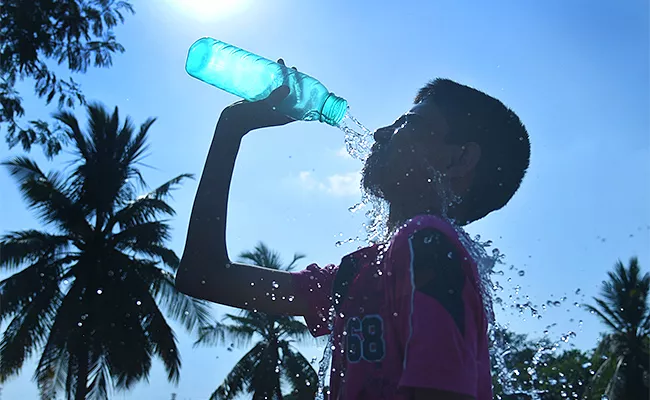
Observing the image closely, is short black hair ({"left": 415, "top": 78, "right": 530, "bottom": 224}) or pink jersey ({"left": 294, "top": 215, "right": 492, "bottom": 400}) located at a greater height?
short black hair ({"left": 415, "top": 78, "right": 530, "bottom": 224})

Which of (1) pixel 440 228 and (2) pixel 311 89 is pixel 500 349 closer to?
(1) pixel 440 228

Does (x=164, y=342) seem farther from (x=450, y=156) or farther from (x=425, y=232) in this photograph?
(x=425, y=232)

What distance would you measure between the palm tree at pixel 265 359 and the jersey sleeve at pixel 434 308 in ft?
70.6

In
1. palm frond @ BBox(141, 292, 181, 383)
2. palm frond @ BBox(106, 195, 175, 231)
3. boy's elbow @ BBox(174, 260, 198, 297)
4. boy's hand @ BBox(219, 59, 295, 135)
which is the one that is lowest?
boy's elbow @ BBox(174, 260, 198, 297)

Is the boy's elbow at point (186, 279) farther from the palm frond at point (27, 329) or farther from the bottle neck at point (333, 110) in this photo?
the palm frond at point (27, 329)

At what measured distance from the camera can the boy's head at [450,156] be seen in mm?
2023

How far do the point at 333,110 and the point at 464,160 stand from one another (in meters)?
0.98

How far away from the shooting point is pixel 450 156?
2.10 meters

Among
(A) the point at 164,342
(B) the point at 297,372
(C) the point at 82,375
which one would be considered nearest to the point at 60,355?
(C) the point at 82,375

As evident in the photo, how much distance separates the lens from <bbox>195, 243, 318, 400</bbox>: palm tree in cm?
2394

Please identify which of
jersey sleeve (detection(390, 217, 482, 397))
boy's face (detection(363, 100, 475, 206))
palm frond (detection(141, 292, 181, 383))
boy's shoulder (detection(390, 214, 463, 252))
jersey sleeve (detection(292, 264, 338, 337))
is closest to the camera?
jersey sleeve (detection(390, 217, 482, 397))

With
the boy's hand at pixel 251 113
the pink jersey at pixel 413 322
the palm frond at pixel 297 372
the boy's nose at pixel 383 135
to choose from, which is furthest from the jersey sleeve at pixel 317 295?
the palm frond at pixel 297 372

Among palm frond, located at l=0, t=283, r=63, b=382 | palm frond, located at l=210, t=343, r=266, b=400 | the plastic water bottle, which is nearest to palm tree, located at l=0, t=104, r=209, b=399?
palm frond, located at l=0, t=283, r=63, b=382

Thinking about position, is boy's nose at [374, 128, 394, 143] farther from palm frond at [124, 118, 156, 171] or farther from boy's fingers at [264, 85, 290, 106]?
palm frond at [124, 118, 156, 171]
